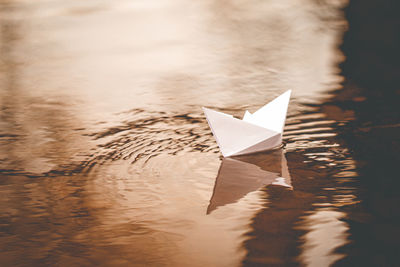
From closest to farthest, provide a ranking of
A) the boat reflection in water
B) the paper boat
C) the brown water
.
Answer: the brown water, the boat reflection in water, the paper boat

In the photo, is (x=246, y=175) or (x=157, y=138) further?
(x=157, y=138)

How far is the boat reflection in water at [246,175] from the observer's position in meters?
0.68

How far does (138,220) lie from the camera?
635mm

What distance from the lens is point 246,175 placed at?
74cm

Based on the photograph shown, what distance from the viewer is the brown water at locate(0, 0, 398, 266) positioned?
0.57 metres

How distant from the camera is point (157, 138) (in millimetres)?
889

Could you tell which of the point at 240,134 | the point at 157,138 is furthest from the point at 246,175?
the point at 157,138

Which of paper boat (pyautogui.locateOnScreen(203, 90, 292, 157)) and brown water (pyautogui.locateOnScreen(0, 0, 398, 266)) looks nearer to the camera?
brown water (pyautogui.locateOnScreen(0, 0, 398, 266))

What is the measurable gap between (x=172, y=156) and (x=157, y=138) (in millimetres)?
91

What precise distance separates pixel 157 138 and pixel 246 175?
212mm

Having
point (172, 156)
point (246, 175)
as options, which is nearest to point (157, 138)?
point (172, 156)

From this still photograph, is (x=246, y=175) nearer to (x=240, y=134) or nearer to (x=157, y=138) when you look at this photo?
(x=240, y=134)

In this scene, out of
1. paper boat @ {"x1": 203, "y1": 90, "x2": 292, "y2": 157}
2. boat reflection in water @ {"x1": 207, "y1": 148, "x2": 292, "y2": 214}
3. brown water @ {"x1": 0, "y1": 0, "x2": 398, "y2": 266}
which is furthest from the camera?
paper boat @ {"x1": 203, "y1": 90, "x2": 292, "y2": 157}

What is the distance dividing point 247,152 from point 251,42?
2.67 ft
